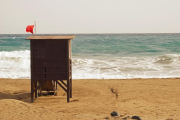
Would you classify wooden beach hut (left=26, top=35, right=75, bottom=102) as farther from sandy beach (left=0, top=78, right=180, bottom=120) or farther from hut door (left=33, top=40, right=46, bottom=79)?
sandy beach (left=0, top=78, right=180, bottom=120)

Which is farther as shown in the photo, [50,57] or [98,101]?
[98,101]

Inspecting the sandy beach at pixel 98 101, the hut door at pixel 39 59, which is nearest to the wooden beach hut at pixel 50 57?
the hut door at pixel 39 59

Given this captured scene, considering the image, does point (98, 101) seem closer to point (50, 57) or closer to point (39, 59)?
point (50, 57)

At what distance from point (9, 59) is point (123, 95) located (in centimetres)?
1856

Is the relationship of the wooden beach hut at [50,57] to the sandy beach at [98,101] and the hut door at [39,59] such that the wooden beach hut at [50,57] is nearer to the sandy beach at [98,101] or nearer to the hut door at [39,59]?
the hut door at [39,59]

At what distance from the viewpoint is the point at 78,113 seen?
11000mm

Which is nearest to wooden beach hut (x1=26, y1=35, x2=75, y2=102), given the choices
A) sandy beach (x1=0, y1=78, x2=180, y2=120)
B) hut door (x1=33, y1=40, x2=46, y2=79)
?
hut door (x1=33, y1=40, x2=46, y2=79)

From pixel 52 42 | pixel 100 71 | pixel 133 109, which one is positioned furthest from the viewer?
pixel 100 71

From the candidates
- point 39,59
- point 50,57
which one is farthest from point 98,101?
point 39,59

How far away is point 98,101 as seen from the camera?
1322cm

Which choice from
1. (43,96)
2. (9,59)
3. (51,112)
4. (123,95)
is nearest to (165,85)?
(123,95)

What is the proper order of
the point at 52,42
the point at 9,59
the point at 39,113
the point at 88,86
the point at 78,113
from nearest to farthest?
the point at 39,113 → the point at 78,113 → the point at 52,42 → the point at 88,86 → the point at 9,59

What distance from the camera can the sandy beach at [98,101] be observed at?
1037 cm

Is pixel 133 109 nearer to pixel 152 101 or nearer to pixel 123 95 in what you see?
pixel 152 101
